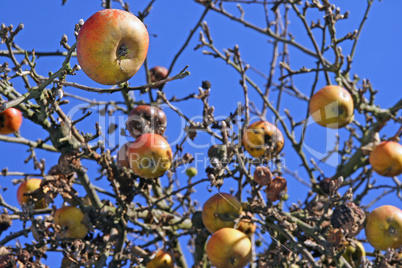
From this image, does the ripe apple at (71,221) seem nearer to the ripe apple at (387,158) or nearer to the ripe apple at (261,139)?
the ripe apple at (261,139)

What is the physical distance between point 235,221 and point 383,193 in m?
2.13

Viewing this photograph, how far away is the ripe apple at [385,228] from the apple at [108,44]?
6.65ft

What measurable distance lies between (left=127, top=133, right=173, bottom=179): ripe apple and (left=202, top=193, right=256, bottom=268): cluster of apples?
1.42 feet

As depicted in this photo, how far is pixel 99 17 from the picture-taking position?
2.28 meters

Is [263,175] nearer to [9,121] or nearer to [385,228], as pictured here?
[385,228]

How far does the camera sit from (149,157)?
10.7 ft

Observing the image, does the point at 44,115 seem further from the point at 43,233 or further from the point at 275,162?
the point at 275,162

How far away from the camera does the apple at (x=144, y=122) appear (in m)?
3.73

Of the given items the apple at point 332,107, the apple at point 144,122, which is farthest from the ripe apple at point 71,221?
the apple at point 332,107

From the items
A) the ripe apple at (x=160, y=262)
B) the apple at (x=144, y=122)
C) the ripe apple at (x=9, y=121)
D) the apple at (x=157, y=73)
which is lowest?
the ripe apple at (x=160, y=262)

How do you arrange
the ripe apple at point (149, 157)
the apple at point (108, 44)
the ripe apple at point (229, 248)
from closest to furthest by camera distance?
1. the apple at point (108, 44)
2. the ripe apple at point (229, 248)
3. the ripe apple at point (149, 157)

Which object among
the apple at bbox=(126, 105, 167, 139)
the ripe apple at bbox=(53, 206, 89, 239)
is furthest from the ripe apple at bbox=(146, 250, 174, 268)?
the apple at bbox=(126, 105, 167, 139)

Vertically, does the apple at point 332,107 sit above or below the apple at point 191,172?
below

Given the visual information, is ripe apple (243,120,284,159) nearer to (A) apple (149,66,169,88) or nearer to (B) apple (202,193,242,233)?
(B) apple (202,193,242,233)
